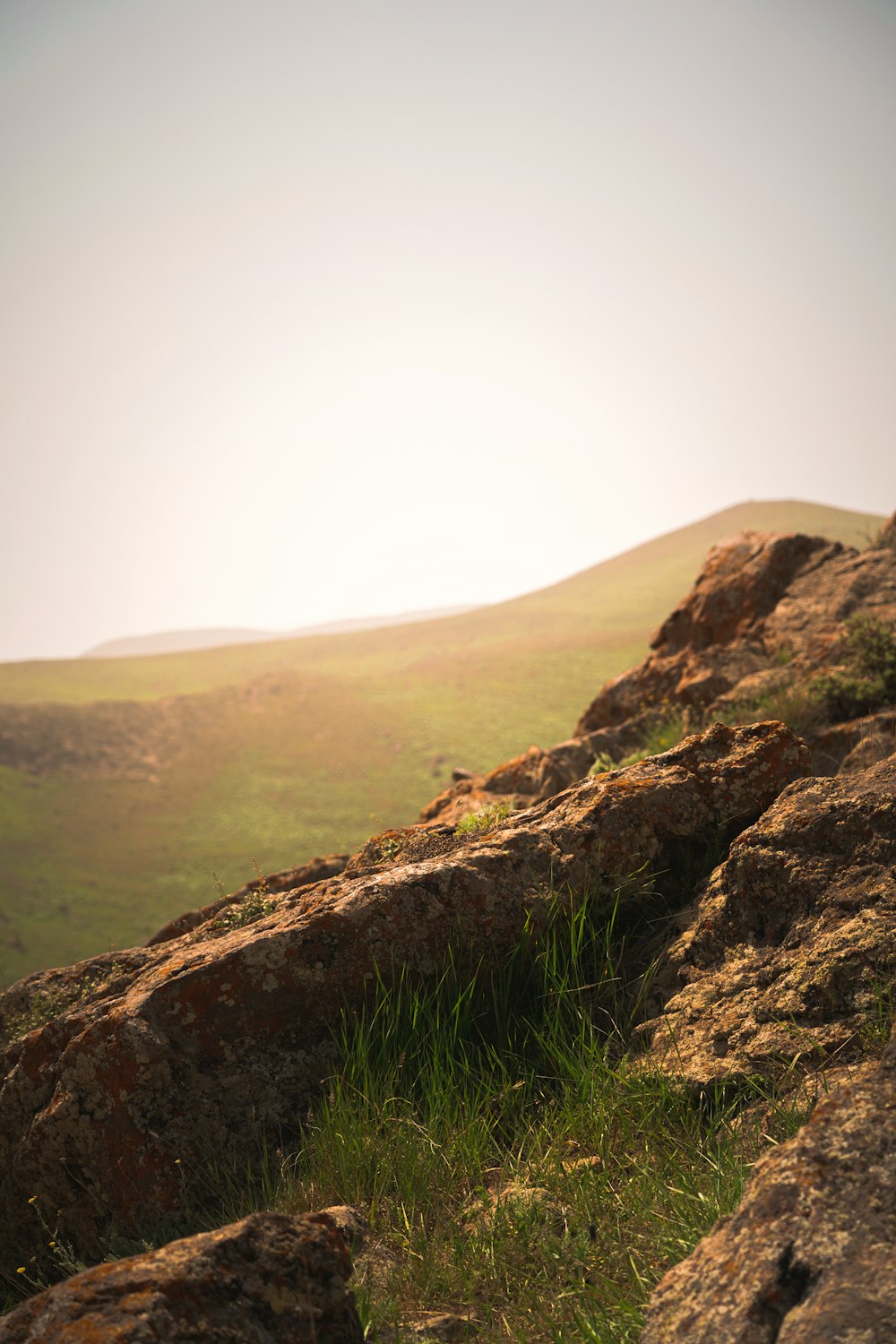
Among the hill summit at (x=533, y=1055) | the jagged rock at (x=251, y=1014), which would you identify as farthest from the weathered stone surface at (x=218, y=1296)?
the jagged rock at (x=251, y=1014)

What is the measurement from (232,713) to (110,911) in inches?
561

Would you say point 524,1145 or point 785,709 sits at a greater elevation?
point 785,709

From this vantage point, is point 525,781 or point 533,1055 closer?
point 533,1055

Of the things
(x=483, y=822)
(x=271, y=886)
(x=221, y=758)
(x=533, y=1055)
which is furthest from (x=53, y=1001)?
(x=221, y=758)

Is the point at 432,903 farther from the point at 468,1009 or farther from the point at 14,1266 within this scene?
the point at 14,1266

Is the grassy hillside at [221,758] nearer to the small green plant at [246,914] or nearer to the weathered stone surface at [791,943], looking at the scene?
the small green plant at [246,914]

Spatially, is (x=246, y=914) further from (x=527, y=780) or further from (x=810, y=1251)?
(x=527, y=780)

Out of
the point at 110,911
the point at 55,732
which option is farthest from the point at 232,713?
the point at 110,911

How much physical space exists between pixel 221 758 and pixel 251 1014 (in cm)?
2556

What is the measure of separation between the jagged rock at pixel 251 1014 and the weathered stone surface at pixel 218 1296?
56.3 inches

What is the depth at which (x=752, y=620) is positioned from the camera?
10.2 meters

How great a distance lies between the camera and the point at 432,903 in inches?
154

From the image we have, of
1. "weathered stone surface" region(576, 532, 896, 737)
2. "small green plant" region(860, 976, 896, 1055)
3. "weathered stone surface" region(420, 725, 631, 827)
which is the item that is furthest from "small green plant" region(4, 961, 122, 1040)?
"weathered stone surface" region(576, 532, 896, 737)

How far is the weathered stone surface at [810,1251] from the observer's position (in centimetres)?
169
